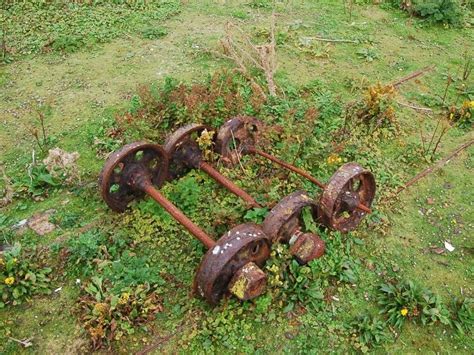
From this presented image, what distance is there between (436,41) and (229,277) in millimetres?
7443

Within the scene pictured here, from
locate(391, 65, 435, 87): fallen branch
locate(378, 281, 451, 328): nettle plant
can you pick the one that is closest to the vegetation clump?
locate(391, 65, 435, 87): fallen branch

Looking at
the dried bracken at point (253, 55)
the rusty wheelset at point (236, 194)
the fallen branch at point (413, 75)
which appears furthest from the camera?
the fallen branch at point (413, 75)

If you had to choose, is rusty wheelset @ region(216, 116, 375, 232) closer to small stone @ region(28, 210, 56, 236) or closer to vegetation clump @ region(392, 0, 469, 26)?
small stone @ region(28, 210, 56, 236)

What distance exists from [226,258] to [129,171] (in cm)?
179

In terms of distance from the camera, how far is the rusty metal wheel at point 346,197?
15.2ft

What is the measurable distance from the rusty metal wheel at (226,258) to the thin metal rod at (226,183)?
2.32 ft

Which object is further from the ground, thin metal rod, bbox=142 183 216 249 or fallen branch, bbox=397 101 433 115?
fallen branch, bbox=397 101 433 115

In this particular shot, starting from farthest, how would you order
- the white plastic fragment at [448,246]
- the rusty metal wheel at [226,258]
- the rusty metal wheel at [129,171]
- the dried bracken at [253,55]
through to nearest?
the dried bracken at [253,55] < the white plastic fragment at [448,246] < the rusty metal wheel at [129,171] < the rusty metal wheel at [226,258]

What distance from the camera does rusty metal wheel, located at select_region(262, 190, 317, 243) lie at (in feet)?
14.8

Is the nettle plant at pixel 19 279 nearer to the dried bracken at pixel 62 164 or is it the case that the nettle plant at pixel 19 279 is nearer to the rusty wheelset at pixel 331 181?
the dried bracken at pixel 62 164

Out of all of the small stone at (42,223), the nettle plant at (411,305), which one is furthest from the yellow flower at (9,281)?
the nettle plant at (411,305)

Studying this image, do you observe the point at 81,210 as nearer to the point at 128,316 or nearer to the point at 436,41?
the point at 128,316

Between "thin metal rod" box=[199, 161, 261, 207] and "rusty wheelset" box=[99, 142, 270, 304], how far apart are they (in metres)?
0.52

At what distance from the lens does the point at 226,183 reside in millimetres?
5293
